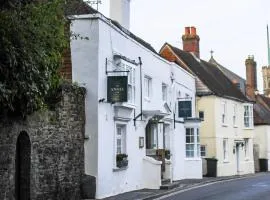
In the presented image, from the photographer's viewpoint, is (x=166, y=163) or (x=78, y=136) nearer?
(x=78, y=136)

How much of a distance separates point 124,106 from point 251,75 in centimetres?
3762

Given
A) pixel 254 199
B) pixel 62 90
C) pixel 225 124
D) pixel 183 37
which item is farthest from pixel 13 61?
pixel 183 37

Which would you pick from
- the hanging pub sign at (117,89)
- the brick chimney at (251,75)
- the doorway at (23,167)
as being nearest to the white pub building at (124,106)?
the hanging pub sign at (117,89)

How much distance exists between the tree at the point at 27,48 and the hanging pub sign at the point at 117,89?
589 cm

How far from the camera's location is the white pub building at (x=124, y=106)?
2027 cm

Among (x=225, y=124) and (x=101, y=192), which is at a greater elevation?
(x=225, y=124)

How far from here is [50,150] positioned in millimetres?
16938

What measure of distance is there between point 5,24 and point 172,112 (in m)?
19.6

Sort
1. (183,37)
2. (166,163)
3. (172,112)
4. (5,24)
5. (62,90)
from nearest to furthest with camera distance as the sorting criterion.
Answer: (5,24) < (62,90) < (166,163) < (172,112) < (183,37)

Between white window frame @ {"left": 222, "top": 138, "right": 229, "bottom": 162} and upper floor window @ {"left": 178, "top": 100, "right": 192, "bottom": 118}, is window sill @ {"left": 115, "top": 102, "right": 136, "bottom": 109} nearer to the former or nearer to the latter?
upper floor window @ {"left": 178, "top": 100, "right": 192, "bottom": 118}

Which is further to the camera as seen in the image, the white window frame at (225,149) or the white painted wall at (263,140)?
the white painted wall at (263,140)

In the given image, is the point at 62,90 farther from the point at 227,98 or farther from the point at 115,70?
the point at 227,98

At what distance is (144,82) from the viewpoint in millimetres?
26328

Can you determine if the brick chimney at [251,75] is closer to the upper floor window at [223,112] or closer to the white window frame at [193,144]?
the upper floor window at [223,112]
